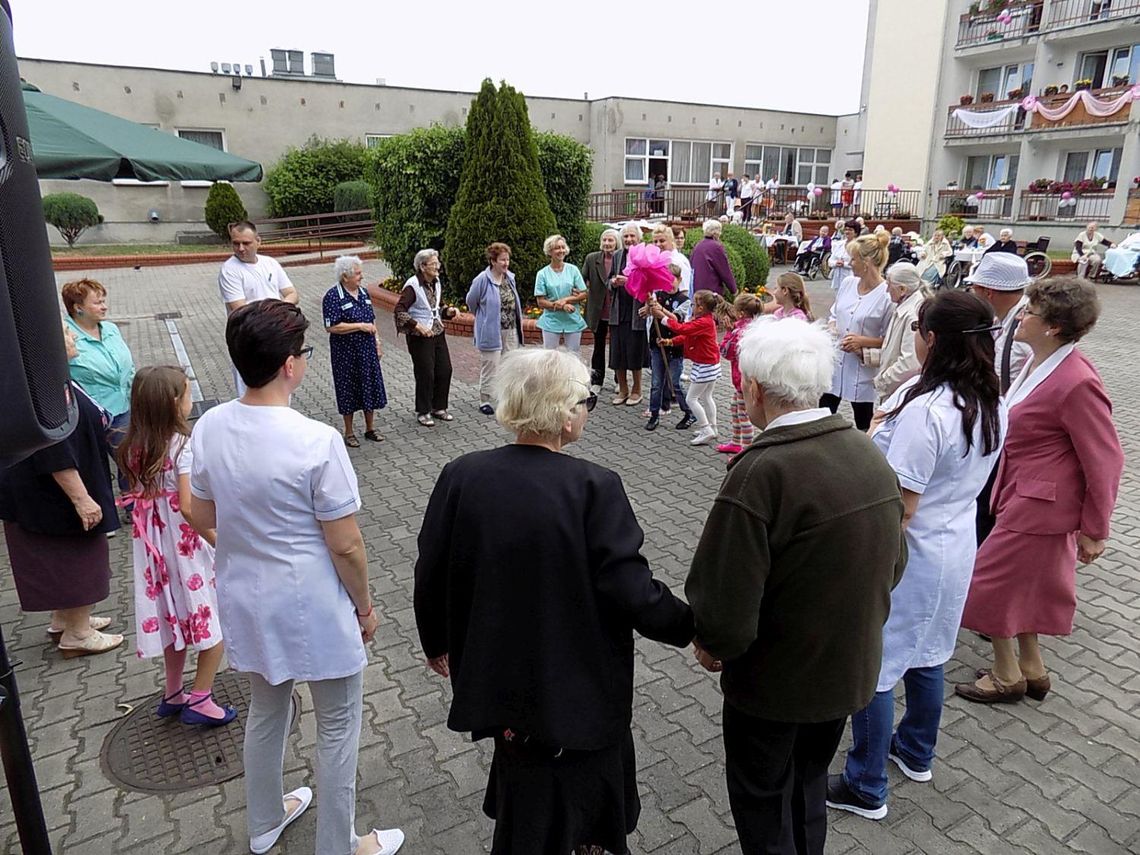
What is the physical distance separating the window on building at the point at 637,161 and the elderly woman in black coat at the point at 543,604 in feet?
108

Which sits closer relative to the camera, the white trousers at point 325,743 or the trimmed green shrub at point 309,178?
the white trousers at point 325,743

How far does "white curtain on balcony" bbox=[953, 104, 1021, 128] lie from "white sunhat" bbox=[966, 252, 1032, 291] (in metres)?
26.6

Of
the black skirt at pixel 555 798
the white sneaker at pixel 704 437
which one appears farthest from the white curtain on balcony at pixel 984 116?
the black skirt at pixel 555 798

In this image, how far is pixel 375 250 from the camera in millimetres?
22828

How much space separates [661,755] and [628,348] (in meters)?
5.41

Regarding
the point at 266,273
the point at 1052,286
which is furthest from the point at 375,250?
the point at 1052,286

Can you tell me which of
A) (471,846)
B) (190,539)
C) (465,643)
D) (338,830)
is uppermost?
(465,643)

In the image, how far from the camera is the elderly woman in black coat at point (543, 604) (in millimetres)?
1850

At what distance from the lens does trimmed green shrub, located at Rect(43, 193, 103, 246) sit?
21.6 m

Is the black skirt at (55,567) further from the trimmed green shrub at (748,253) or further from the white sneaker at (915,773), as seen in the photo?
the trimmed green shrub at (748,253)

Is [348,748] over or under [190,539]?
under

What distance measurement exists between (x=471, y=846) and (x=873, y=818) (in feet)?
5.01

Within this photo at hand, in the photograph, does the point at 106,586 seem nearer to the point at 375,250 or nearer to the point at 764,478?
the point at 764,478

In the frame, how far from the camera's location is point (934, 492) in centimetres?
260
